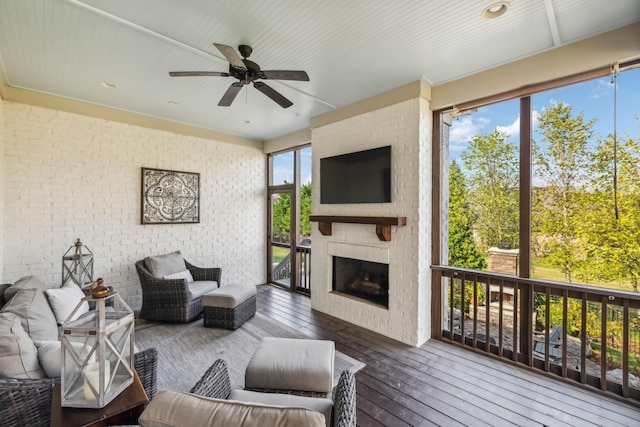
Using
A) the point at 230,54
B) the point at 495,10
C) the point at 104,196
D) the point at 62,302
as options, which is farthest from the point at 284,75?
the point at 104,196

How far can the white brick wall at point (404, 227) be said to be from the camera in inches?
124

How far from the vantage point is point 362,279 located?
3.87 meters

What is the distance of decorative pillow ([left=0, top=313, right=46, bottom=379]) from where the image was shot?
135 cm

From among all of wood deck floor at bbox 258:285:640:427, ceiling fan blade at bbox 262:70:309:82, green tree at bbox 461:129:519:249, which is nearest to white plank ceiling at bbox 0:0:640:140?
ceiling fan blade at bbox 262:70:309:82

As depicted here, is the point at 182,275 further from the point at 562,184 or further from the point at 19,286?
the point at 562,184

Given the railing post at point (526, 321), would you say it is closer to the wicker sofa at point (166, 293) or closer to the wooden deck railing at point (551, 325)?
the wooden deck railing at point (551, 325)

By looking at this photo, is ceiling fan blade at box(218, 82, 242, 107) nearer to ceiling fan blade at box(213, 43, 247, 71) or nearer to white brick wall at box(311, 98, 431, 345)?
ceiling fan blade at box(213, 43, 247, 71)

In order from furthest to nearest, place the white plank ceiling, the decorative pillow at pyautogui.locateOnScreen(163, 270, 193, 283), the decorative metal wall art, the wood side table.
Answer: the decorative metal wall art < the decorative pillow at pyautogui.locateOnScreen(163, 270, 193, 283) < the white plank ceiling < the wood side table

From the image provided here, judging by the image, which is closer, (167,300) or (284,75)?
(284,75)

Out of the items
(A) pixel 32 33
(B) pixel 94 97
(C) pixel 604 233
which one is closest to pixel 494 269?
(C) pixel 604 233

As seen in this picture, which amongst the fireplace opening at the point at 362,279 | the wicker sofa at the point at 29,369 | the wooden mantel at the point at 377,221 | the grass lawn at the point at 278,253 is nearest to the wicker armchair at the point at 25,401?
the wicker sofa at the point at 29,369

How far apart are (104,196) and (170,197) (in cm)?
85

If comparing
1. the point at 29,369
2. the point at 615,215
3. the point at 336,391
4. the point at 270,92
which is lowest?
the point at 336,391

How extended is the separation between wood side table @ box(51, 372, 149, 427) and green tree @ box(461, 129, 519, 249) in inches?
127
